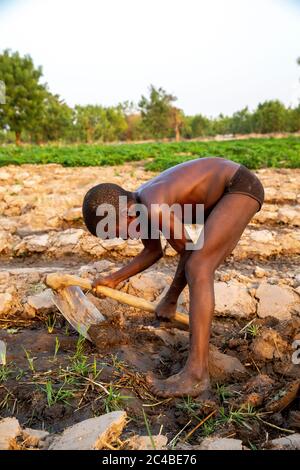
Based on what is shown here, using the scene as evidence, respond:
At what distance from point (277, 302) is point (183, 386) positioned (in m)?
1.24

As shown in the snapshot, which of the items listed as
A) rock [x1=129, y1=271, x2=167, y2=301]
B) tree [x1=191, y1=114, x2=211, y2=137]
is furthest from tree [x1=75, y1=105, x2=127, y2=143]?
rock [x1=129, y1=271, x2=167, y2=301]

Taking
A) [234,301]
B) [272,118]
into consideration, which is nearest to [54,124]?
[272,118]

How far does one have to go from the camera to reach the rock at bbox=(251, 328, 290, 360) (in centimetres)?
225

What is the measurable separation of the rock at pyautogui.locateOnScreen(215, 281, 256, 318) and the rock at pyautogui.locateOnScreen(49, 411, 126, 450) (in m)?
1.41

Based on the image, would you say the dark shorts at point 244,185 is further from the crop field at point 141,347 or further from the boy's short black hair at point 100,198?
the crop field at point 141,347

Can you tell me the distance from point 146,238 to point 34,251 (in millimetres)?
1861

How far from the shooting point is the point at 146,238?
243 centimetres

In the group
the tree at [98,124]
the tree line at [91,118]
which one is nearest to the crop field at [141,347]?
the tree line at [91,118]

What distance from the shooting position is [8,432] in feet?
4.94

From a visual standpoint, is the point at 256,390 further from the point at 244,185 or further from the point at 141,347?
the point at 244,185

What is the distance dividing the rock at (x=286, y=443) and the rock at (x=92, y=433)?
0.58 metres

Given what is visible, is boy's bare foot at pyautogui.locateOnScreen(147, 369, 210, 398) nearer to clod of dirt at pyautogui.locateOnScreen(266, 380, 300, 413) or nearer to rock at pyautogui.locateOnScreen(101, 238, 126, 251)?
clod of dirt at pyautogui.locateOnScreen(266, 380, 300, 413)

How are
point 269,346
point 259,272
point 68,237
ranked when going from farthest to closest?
1. point 68,237
2. point 259,272
3. point 269,346
